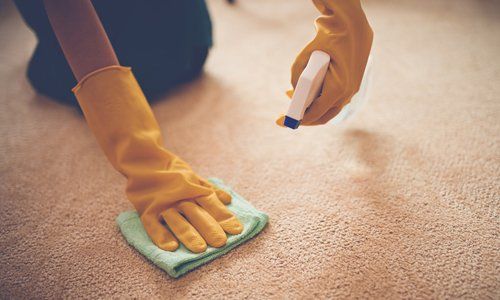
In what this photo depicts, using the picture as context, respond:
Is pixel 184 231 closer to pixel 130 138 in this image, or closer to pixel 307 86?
pixel 130 138

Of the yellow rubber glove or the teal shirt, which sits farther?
Result: the teal shirt

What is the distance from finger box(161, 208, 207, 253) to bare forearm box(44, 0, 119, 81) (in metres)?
0.29

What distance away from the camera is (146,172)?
625 millimetres

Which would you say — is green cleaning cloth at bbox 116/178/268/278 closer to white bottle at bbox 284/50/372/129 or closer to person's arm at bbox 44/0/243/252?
person's arm at bbox 44/0/243/252

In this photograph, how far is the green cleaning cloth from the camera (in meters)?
0.56

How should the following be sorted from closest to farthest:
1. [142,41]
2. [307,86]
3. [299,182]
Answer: [307,86] → [299,182] → [142,41]

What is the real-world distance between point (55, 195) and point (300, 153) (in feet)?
1.72

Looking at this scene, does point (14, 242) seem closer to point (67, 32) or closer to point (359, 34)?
point (67, 32)

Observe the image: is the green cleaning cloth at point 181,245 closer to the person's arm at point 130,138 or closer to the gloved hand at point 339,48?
the person's arm at point 130,138

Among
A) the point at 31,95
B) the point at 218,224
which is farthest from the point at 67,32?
the point at 31,95

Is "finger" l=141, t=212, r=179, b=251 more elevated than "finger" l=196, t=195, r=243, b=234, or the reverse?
"finger" l=196, t=195, r=243, b=234

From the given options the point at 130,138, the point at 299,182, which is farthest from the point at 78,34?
the point at 299,182

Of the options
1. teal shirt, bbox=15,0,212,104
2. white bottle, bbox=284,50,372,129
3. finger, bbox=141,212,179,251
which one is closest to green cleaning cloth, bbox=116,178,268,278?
finger, bbox=141,212,179,251

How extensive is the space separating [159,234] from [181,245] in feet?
0.14
